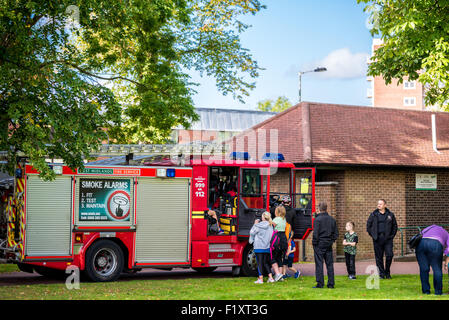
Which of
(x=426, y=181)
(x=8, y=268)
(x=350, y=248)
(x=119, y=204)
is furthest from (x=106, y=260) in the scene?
(x=426, y=181)

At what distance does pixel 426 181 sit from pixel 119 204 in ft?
46.2

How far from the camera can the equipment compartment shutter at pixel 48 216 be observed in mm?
13344

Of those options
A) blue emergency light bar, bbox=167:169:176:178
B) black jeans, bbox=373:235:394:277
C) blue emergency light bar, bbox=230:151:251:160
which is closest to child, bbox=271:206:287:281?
blue emergency light bar, bbox=230:151:251:160

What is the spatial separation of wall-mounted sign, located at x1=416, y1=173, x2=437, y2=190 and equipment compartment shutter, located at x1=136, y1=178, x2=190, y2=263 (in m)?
12.1

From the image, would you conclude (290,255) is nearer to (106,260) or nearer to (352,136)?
(106,260)

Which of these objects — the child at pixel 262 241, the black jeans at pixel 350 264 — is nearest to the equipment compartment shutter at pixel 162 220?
the child at pixel 262 241

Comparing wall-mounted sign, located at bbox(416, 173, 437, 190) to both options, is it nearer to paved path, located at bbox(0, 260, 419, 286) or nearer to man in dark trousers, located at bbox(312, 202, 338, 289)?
paved path, located at bbox(0, 260, 419, 286)

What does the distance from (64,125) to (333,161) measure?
12.6 meters

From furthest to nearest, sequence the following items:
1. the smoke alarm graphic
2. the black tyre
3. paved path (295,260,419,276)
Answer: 1. paved path (295,260,419,276)
2. the black tyre
3. the smoke alarm graphic

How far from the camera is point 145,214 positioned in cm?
1459

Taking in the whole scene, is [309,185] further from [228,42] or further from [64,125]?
[228,42]

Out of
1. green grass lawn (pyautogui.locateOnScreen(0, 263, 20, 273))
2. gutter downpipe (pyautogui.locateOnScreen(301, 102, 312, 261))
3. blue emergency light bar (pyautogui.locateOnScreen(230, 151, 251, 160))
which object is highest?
gutter downpipe (pyautogui.locateOnScreen(301, 102, 312, 261))

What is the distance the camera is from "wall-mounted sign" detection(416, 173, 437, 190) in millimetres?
23922
